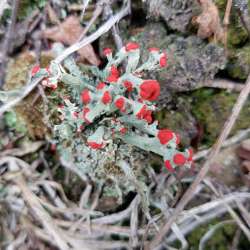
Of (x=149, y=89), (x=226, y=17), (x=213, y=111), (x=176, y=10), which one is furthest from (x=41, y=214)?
(x=226, y=17)

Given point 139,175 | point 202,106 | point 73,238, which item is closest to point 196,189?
point 139,175

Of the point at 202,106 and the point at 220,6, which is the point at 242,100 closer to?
the point at 202,106

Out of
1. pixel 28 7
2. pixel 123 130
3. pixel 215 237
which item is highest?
pixel 28 7

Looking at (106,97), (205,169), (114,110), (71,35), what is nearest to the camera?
(106,97)

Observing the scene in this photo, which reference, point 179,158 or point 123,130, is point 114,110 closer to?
point 123,130

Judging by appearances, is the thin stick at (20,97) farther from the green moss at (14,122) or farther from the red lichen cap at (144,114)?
the red lichen cap at (144,114)

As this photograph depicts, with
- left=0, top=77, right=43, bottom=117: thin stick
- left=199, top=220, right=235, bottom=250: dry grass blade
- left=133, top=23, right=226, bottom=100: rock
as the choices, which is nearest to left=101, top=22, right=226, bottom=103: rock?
left=133, top=23, right=226, bottom=100: rock

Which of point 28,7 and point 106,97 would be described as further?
point 28,7
